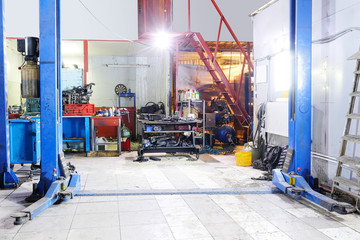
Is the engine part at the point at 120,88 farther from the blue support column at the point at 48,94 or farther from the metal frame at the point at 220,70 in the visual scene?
the blue support column at the point at 48,94

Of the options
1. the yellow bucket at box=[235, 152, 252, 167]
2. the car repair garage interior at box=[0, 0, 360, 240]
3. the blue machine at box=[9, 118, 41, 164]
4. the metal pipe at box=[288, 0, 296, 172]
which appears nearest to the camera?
the car repair garage interior at box=[0, 0, 360, 240]

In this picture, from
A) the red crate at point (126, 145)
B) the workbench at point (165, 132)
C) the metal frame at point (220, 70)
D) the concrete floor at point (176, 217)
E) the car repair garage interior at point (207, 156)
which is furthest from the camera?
the metal frame at point (220, 70)

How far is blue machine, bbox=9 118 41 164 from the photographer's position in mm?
6551

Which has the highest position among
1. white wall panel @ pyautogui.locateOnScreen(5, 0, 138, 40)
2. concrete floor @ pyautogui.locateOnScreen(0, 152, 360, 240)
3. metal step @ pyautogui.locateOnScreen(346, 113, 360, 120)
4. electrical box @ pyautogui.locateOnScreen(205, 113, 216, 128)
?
white wall panel @ pyautogui.locateOnScreen(5, 0, 138, 40)

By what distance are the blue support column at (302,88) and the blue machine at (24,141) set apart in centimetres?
478

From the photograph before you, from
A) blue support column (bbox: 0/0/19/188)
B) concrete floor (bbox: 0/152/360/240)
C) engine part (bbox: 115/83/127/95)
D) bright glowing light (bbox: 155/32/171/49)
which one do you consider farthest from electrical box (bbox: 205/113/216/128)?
blue support column (bbox: 0/0/19/188)

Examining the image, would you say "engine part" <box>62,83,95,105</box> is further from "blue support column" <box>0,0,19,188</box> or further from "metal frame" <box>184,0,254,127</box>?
"blue support column" <box>0,0,19,188</box>

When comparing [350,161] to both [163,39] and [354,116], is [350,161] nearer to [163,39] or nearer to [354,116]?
[354,116]

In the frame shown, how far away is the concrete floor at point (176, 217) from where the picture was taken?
11.9 ft

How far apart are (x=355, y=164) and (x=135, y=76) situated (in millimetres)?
10594

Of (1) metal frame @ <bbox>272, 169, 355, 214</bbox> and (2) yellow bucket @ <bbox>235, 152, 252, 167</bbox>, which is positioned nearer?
(1) metal frame @ <bbox>272, 169, 355, 214</bbox>

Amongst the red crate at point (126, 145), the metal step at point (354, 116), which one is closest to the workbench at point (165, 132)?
the red crate at point (126, 145)

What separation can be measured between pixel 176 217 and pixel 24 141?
12.8 ft

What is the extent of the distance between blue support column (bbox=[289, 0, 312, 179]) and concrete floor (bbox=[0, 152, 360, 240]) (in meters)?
0.71
